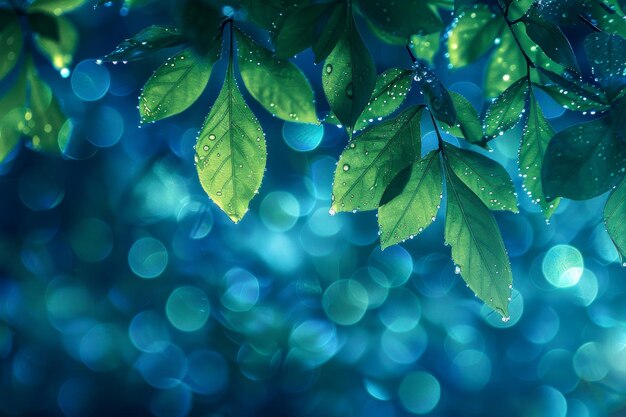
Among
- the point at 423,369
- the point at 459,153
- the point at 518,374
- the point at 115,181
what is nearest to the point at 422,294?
the point at 423,369

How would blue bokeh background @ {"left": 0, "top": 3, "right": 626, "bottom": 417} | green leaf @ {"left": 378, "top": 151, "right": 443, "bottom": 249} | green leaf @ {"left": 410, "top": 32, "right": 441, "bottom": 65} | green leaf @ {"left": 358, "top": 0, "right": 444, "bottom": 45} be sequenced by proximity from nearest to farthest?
green leaf @ {"left": 358, "top": 0, "right": 444, "bottom": 45}, green leaf @ {"left": 378, "top": 151, "right": 443, "bottom": 249}, green leaf @ {"left": 410, "top": 32, "right": 441, "bottom": 65}, blue bokeh background @ {"left": 0, "top": 3, "right": 626, "bottom": 417}

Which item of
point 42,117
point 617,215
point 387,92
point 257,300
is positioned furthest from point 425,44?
point 257,300

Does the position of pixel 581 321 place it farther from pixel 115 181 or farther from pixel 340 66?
pixel 340 66

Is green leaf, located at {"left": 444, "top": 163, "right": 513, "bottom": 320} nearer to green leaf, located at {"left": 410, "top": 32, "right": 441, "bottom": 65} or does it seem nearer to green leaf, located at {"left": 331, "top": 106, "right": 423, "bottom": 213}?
green leaf, located at {"left": 331, "top": 106, "right": 423, "bottom": 213}

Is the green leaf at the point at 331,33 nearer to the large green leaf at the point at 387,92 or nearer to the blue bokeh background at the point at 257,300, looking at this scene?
the large green leaf at the point at 387,92

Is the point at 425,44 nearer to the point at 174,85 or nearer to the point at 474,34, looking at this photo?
the point at 474,34

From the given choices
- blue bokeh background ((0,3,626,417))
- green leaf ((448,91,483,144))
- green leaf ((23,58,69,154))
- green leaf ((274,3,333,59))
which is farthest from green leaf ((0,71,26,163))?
blue bokeh background ((0,3,626,417))
